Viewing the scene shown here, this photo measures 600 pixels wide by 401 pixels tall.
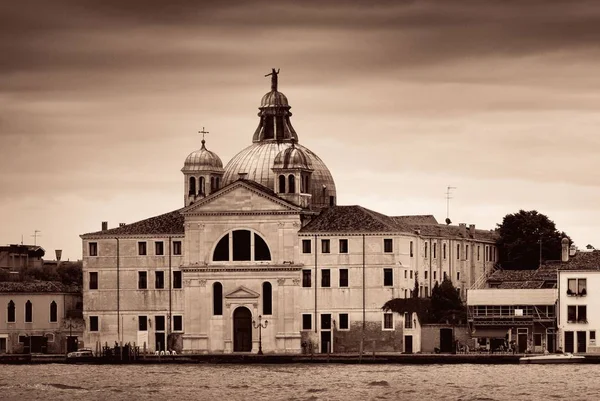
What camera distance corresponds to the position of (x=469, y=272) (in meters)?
130

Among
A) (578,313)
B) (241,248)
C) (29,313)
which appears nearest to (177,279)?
(241,248)

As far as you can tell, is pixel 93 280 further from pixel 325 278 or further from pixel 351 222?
pixel 351 222

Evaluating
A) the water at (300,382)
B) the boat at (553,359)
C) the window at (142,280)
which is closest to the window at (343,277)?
the water at (300,382)

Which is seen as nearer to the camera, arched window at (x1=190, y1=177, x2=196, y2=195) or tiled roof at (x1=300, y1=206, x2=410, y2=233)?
tiled roof at (x1=300, y1=206, x2=410, y2=233)

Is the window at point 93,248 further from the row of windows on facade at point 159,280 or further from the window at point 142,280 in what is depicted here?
the window at point 142,280

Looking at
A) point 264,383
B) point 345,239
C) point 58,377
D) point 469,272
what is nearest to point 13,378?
point 58,377

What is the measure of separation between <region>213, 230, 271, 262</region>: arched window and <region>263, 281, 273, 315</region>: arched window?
138cm

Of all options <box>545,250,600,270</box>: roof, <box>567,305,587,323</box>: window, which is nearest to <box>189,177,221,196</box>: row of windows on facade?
<box>545,250,600,270</box>: roof

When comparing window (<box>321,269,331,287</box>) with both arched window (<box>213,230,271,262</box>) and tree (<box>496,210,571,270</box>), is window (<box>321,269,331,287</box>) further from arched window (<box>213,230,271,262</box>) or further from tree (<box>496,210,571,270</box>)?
tree (<box>496,210,571,270</box>)

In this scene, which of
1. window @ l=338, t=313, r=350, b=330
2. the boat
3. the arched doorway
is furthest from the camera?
the arched doorway

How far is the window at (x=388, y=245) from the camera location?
11674cm

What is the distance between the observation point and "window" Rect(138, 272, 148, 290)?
12056cm

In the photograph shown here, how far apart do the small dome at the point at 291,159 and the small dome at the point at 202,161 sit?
4918 millimetres

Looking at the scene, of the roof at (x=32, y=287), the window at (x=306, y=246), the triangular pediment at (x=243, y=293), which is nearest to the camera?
the window at (x=306, y=246)
